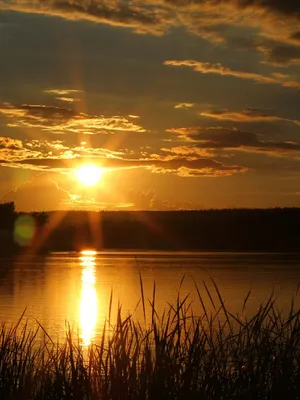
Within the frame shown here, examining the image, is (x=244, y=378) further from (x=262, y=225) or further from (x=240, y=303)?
(x=262, y=225)

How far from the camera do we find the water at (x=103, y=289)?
66.6ft

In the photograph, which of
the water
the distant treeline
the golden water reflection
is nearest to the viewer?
the golden water reflection

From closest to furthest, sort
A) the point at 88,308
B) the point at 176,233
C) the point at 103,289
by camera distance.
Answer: the point at 88,308
the point at 103,289
the point at 176,233

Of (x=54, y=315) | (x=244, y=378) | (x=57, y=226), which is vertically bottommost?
(x=244, y=378)

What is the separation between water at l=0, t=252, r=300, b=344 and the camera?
66.6 ft

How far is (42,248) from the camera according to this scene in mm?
72500

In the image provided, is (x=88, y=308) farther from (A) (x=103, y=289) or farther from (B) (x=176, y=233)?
(B) (x=176, y=233)

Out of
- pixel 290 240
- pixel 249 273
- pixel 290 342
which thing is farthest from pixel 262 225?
pixel 290 342

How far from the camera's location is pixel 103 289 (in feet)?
97.2

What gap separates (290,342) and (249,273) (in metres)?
29.3

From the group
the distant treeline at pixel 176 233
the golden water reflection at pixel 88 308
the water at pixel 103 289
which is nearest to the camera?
the golden water reflection at pixel 88 308

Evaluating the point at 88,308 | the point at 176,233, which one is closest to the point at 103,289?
the point at 88,308

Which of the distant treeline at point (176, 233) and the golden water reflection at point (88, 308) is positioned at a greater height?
the distant treeline at point (176, 233)

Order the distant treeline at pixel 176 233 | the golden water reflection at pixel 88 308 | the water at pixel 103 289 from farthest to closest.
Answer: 1. the distant treeline at pixel 176 233
2. the water at pixel 103 289
3. the golden water reflection at pixel 88 308
